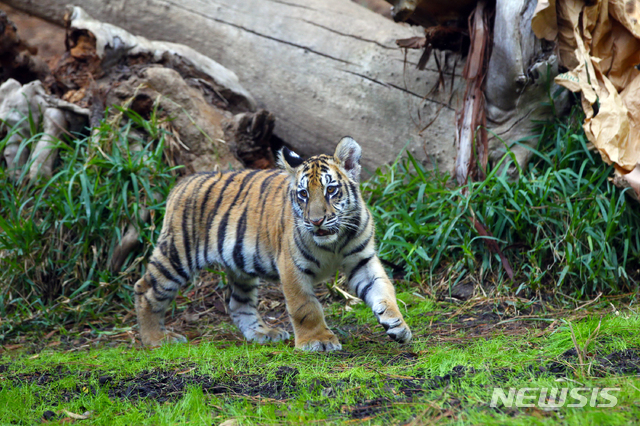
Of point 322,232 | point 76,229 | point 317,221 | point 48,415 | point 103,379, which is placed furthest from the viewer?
point 76,229

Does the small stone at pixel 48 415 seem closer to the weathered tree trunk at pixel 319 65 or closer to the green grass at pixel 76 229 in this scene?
the green grass at pixel 76 229

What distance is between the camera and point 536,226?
4688 mm

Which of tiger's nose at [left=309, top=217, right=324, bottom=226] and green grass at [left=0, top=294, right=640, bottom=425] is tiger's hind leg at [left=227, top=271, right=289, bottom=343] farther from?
tiger's nose at [left=309, top=217, right=324, bottom=226]

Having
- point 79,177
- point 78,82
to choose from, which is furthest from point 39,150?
point 78,82

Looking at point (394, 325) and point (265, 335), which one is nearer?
point (394, 325)

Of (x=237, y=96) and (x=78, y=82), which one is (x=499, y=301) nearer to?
(x=237, y=96)

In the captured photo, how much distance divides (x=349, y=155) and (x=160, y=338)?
2.14 metres

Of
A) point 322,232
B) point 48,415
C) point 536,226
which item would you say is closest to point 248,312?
point 322,232

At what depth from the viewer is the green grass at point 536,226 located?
4477 millimetres

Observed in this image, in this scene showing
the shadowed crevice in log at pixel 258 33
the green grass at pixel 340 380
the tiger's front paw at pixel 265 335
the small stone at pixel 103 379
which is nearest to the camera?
the green grass at pixel 340 380

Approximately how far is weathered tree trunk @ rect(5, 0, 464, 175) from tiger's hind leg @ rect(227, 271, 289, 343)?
219 centimetres

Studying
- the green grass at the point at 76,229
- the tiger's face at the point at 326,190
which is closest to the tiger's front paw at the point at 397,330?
the tiger's face at the point at 326,190

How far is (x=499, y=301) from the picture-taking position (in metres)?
4.43

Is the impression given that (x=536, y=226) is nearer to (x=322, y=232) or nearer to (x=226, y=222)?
(x=322, y=232)
